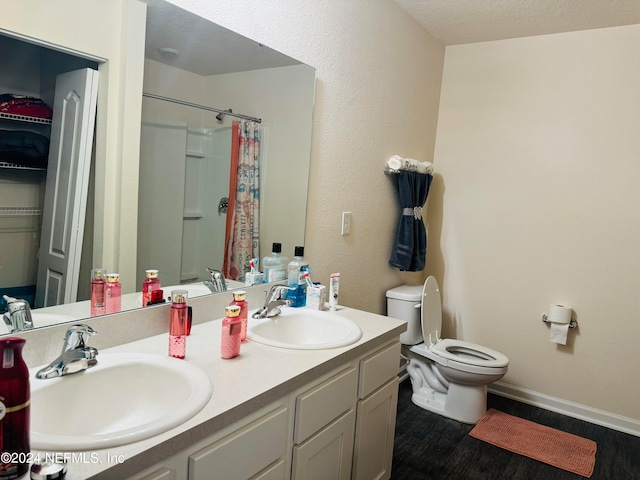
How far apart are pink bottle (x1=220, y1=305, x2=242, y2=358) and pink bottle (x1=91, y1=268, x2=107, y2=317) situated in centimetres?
37

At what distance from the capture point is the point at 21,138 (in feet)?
3.73

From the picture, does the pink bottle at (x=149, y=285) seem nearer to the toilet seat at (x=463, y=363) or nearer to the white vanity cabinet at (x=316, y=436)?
the white vanity cabinet at (x=316, y=436)

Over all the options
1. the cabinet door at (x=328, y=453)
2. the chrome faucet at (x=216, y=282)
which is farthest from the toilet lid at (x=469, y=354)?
the chrome faucet at (x=216, y=282)

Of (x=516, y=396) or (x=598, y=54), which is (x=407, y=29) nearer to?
(x=598, y=54)

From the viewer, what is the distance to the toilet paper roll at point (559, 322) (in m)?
2.78

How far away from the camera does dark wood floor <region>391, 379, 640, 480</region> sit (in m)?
2.17

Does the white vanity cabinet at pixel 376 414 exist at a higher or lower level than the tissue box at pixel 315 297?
lower

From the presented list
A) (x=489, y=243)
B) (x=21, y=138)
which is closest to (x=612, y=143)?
(x=489, y=243)

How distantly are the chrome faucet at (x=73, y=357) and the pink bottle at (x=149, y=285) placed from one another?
12.8 inches

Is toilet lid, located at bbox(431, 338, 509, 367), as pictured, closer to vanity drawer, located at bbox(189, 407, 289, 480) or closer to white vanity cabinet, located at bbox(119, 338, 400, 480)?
white vanity cabinet, located at bbox(119, 338, 400, 480)

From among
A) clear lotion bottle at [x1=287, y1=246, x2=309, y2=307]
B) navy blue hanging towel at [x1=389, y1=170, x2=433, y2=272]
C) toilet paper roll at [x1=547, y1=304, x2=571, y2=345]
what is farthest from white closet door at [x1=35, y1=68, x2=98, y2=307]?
toilet paper roll at [x1=547, y1=304, x2=571, y2=345]

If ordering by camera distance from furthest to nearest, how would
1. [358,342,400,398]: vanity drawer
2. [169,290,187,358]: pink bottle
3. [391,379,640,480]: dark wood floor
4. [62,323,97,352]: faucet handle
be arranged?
1. [391,379,640,480]: dark wood floor
2. [358,342,400,398]: vanity drawer
3. [169,290,187,358]: pink bottle
4. [62,323,97,352]: faucet handle

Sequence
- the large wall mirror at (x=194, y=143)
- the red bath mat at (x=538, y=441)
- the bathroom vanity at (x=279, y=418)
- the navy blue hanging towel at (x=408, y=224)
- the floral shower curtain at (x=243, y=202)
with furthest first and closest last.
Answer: the navy blue hanging towel at (x=408, y=224) → the red bath mat at (x=538, y=441) → the floral shower curtain at (x=243, y=202) → the large wall mirror at (x=194, y=143) → the bathroom vanity at (x=279, y=418)

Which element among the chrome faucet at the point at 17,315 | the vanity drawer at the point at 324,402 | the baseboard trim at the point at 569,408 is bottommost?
the baseboard trim at the point at 569,408
